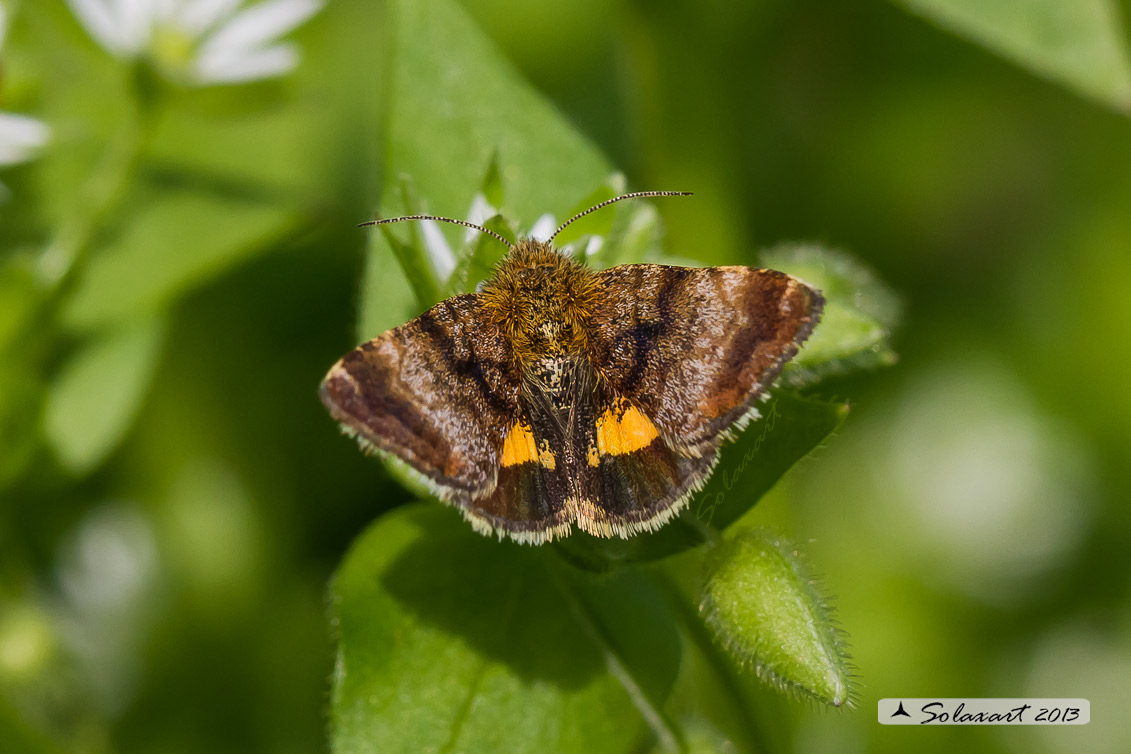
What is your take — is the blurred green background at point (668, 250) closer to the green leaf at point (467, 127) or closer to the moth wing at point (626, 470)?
the green leaf at point (467, 127)

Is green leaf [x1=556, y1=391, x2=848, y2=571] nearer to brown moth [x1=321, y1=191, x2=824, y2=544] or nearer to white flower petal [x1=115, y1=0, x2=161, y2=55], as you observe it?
brown moth [x1=321, y1=191, x2=824, y2=544]

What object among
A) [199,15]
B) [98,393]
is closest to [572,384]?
[98,393]

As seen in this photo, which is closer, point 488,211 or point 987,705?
point 488,211

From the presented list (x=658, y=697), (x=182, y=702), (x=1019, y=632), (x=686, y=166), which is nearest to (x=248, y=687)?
(x=182, y=702)

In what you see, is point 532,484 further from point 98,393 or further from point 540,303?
point 98,393

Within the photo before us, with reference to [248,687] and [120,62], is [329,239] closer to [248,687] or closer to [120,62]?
[120,62]

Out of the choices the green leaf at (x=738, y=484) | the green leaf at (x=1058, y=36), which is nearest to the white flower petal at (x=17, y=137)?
the green leaf at (x=738, y=484)
